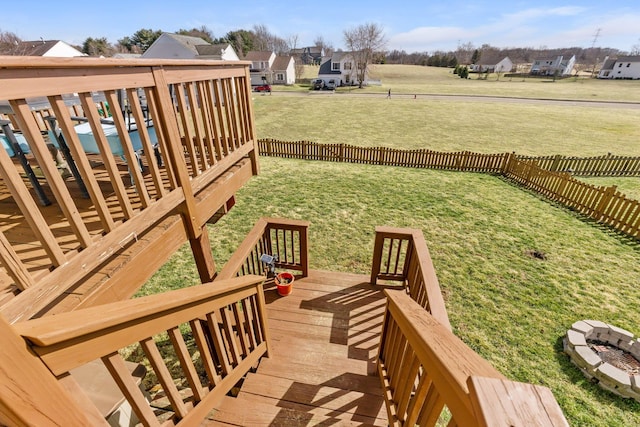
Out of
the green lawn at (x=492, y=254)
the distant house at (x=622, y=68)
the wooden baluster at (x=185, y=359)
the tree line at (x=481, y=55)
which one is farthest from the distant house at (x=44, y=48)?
the distant house at (x=622, y=68)

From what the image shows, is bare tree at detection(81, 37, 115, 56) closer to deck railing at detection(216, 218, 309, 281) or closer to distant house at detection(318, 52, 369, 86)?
distant house at detection(318, 52, 369, 86)

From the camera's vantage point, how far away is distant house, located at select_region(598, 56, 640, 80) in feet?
196

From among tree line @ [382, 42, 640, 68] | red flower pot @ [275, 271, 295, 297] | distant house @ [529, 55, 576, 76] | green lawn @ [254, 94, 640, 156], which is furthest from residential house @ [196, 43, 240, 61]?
distant house @ [529, 55, 576, 76]

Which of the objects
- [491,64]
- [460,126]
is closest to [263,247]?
[460,126]

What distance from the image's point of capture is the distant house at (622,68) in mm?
59844

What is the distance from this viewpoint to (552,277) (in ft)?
18.8

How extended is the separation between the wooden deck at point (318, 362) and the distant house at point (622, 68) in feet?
309

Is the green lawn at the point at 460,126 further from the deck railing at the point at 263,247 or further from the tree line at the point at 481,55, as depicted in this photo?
the tree line at the point at 481,55

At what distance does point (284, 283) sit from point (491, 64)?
282 ft

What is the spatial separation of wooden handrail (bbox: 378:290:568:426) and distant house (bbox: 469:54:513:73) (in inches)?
3267

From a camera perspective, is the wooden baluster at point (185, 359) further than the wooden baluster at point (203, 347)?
No

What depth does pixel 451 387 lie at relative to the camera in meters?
1.16

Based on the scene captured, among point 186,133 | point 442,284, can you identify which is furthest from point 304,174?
point 186,133

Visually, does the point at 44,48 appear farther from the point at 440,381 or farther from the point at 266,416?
the point at 440,381
